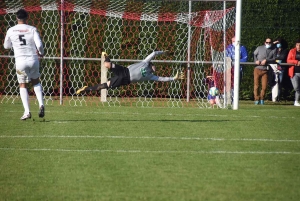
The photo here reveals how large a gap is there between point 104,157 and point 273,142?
2981 millimetres

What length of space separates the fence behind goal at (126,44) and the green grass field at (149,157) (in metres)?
4.41

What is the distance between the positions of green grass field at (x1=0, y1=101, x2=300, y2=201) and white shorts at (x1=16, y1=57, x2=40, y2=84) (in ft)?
2.74

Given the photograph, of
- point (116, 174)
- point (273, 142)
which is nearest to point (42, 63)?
point (273, 142)

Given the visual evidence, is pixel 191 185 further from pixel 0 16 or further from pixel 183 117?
pixel 0 16

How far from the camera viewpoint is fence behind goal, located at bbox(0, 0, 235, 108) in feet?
61.8

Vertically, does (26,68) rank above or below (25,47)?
below

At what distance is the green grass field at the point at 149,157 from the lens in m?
7.12

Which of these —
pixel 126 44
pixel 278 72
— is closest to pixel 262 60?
pixel 278 72

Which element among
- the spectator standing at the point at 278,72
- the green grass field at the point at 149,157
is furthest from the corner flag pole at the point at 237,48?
the spectator standing at the point at 278,72

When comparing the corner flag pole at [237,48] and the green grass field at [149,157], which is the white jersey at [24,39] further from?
the corner flag pole at [237,48]

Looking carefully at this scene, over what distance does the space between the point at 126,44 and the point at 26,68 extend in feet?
25.7

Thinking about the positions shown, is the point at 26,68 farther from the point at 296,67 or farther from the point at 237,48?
the point at 296,67

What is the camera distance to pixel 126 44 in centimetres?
2064

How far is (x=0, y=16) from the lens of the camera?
792 inches
